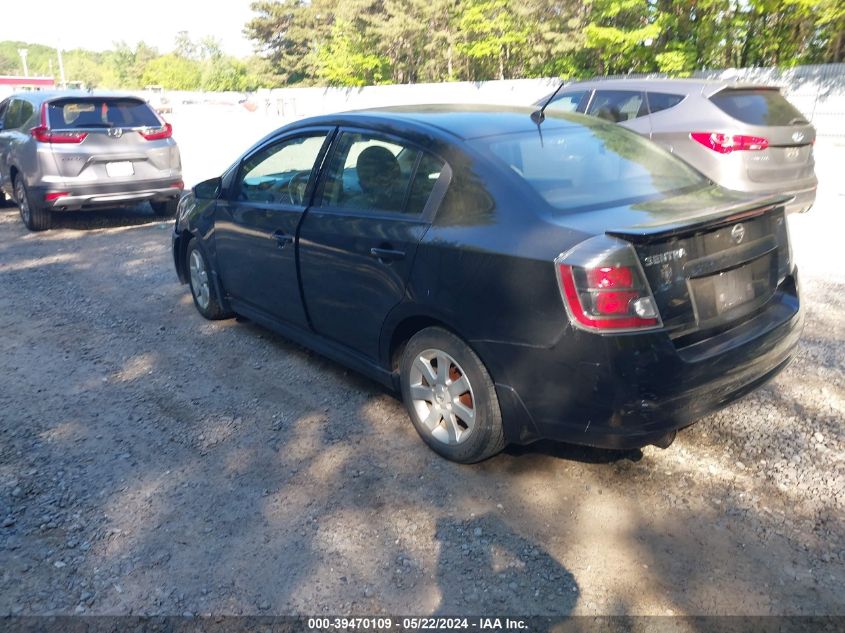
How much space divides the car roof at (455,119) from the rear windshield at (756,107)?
421cm

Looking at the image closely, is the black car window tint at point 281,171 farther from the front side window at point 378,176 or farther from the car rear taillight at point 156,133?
the car rear taillight at point 156,133

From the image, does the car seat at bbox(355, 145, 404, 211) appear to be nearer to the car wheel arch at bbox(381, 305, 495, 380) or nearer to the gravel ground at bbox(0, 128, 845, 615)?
the car wheel arch at bbox(381, 305, 495, 380)

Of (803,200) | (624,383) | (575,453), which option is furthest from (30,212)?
(803,200)

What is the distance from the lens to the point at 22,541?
10.3 feet

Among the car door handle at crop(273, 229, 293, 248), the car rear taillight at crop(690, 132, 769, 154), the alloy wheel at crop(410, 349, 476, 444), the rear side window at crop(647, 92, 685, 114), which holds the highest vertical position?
the rear side window at crop(647, 92, 685, 114)

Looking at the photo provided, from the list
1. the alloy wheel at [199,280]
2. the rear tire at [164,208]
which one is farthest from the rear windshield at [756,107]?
the rear tire at [164,208]

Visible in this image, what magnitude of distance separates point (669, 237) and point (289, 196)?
2527 mm

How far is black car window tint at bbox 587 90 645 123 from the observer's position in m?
8.47

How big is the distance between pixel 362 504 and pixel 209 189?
3163mm

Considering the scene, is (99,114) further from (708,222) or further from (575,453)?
(708,222)

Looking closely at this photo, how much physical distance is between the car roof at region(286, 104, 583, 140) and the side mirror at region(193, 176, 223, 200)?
1238mm

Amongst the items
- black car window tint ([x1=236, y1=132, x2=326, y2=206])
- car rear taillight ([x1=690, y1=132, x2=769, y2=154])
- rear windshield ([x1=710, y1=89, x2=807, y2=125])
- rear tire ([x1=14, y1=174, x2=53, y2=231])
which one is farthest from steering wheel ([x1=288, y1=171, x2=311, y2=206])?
rear tire ([x1=14, y1=174, x2=53, y2=231])

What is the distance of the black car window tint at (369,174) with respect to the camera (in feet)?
12.4

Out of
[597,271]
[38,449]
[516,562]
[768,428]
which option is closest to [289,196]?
[38,449]
